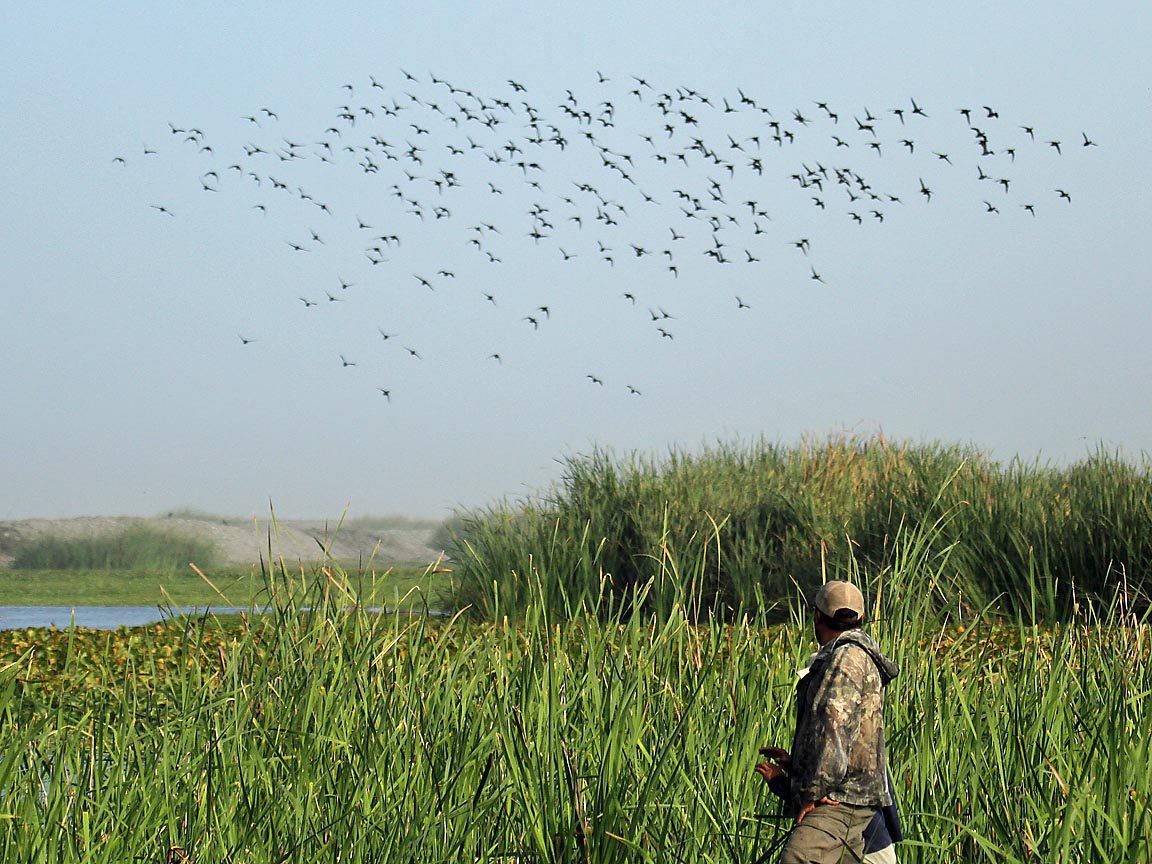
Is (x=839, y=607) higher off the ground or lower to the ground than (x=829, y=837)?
higher

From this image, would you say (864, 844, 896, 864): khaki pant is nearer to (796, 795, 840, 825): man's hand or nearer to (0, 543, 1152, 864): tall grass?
(0, 543, 1152, 864): tall grass

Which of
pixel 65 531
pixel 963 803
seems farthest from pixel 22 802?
pixel 65 531

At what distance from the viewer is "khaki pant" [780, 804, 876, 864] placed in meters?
4.08

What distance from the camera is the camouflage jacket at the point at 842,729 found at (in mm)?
4074

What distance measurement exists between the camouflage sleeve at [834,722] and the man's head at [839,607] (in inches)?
5.0

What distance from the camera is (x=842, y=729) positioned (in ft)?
13.4

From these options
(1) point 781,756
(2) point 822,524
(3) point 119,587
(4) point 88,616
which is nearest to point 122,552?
(3) point 119,587

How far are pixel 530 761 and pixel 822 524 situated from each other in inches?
483

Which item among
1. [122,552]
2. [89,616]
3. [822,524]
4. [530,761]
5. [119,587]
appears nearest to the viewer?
[530,761]

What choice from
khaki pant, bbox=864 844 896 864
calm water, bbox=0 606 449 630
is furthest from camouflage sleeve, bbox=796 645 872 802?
calm water, bbox=0 606 449 630

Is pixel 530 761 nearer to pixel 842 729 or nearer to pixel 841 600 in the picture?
pixel 842 729

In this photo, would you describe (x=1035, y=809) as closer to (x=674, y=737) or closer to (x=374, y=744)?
(x=674, y=737)

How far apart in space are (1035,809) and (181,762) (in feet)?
11.9

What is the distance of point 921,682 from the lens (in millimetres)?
6449
